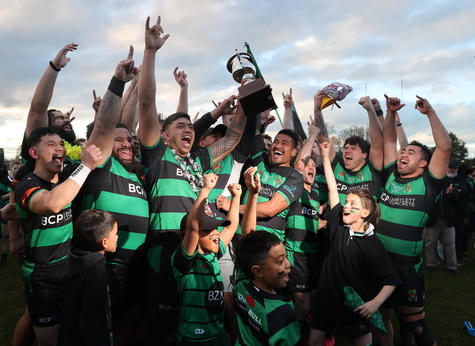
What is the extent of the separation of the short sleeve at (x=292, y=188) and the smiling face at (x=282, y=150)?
10.5 inches

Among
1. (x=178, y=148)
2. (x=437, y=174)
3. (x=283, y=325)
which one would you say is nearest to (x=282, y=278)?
(x=283, y=325)

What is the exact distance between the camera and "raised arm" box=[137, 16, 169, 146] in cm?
278

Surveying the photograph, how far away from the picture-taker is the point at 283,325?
6.07 feet

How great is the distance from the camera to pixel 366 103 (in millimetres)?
4516

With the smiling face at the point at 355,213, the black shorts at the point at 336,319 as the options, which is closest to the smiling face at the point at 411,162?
the smiling face at the point at 355,213

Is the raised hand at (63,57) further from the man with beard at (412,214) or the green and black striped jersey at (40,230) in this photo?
the man with beard at (412,214)

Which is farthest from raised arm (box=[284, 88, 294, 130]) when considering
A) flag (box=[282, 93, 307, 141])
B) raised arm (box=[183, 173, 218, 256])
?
raised arm (box=[183, 173, 218, 256])

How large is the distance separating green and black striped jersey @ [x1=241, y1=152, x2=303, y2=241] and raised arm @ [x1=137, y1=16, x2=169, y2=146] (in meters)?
1.38

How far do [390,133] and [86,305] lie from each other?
12.3 feet

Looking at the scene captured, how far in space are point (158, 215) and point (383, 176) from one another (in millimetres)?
2863

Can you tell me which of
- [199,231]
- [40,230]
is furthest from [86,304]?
[40,230]

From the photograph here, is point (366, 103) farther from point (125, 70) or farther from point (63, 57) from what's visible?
point (63, 57)

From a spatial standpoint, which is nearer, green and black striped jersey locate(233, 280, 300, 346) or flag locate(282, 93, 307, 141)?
green and black striped jersey locate(233, 280, 300, 346)

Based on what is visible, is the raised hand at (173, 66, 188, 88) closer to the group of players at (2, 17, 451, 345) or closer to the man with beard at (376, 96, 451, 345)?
the group of players at (2, 17, 451, 345)
